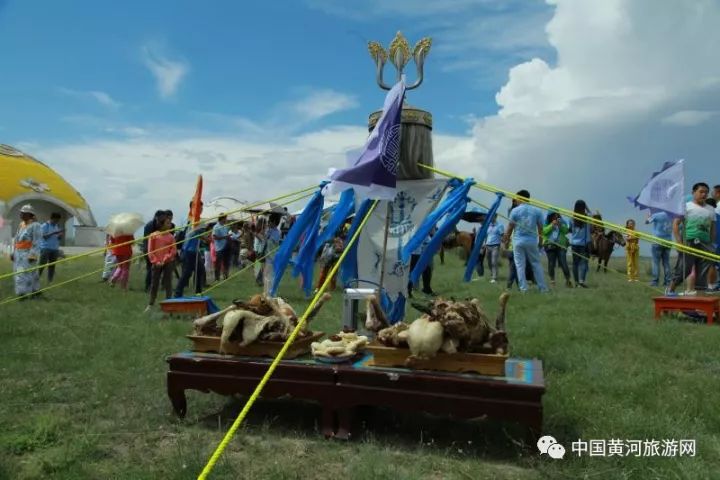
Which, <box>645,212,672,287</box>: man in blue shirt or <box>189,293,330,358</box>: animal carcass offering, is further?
<box>645,212,672,287</box>: man in blue shirt

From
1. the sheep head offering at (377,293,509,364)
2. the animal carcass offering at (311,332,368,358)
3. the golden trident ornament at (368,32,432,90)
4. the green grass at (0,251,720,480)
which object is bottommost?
the green grass at (0,251,720,480)

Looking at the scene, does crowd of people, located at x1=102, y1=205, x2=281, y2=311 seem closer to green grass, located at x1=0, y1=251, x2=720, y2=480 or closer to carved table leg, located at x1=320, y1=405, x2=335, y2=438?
green grass, located at x1=0, y1=251, x2=720, y2=480

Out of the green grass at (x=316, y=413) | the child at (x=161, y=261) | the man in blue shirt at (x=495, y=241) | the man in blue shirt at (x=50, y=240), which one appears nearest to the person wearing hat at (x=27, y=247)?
the man in blue shirt at (x=50, y=240)

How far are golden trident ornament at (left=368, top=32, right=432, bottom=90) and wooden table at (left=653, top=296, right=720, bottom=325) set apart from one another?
502 cm

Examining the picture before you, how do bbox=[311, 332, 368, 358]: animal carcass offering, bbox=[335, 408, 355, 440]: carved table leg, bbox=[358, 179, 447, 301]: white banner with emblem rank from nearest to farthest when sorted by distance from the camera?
bbox=[335, 408, 355, 440]: carved table leg
bbox=[311, 332, 368, 358]: animal carcass offering
bbox=[358, 179, 447, 301]: white banner with emblem

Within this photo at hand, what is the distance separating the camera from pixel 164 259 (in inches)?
404

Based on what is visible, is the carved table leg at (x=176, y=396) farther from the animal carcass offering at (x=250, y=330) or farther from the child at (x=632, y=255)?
the child at (x=632, y=255)

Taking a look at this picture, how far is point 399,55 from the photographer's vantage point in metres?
5.82

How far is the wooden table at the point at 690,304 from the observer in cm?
791

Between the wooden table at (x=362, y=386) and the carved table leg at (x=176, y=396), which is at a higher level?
the wooden table at (x=362, y=386)

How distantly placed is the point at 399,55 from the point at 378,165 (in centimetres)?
169

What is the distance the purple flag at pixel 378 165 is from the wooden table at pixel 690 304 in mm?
5367

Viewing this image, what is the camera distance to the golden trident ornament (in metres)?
5.78

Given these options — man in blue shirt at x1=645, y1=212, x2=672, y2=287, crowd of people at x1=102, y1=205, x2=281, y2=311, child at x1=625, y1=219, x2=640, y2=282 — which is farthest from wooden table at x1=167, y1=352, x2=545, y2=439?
child at x1=625, y1=219, x2=640, y2=282
